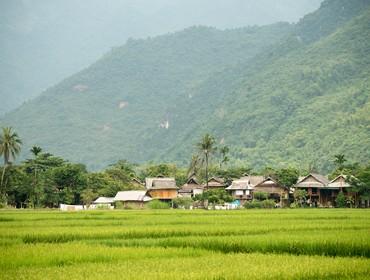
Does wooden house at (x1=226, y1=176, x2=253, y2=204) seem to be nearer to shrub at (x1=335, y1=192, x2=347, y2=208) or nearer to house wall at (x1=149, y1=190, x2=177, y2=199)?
house wall at (x1=149, y1=190, x2=177, y2=199)

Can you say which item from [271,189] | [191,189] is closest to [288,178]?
[271,189]

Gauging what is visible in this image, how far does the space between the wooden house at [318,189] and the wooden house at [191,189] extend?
2015cm

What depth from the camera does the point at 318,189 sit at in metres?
81.0

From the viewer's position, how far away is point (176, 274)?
1349 centimetres

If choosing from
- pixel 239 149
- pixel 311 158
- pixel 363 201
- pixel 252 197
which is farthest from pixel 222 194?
pixel 239 149

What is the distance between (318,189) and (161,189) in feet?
75.8

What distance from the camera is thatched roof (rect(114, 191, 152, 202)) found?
82000 millimetres

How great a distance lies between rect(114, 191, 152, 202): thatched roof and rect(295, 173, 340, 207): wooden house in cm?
2196

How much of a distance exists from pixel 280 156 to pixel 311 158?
16753mm

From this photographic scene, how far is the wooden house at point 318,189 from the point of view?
79812 mm

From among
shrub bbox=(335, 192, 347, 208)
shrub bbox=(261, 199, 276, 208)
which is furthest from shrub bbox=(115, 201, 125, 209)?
shrub bbox=(335, 192, 347, 208)

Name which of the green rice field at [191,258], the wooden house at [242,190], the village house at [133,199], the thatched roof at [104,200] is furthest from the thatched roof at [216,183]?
the green rice field at [191,258]

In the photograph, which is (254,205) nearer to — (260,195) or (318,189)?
(260,195)

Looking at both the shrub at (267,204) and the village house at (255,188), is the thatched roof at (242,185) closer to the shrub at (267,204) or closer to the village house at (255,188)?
the village house at (255,188)
